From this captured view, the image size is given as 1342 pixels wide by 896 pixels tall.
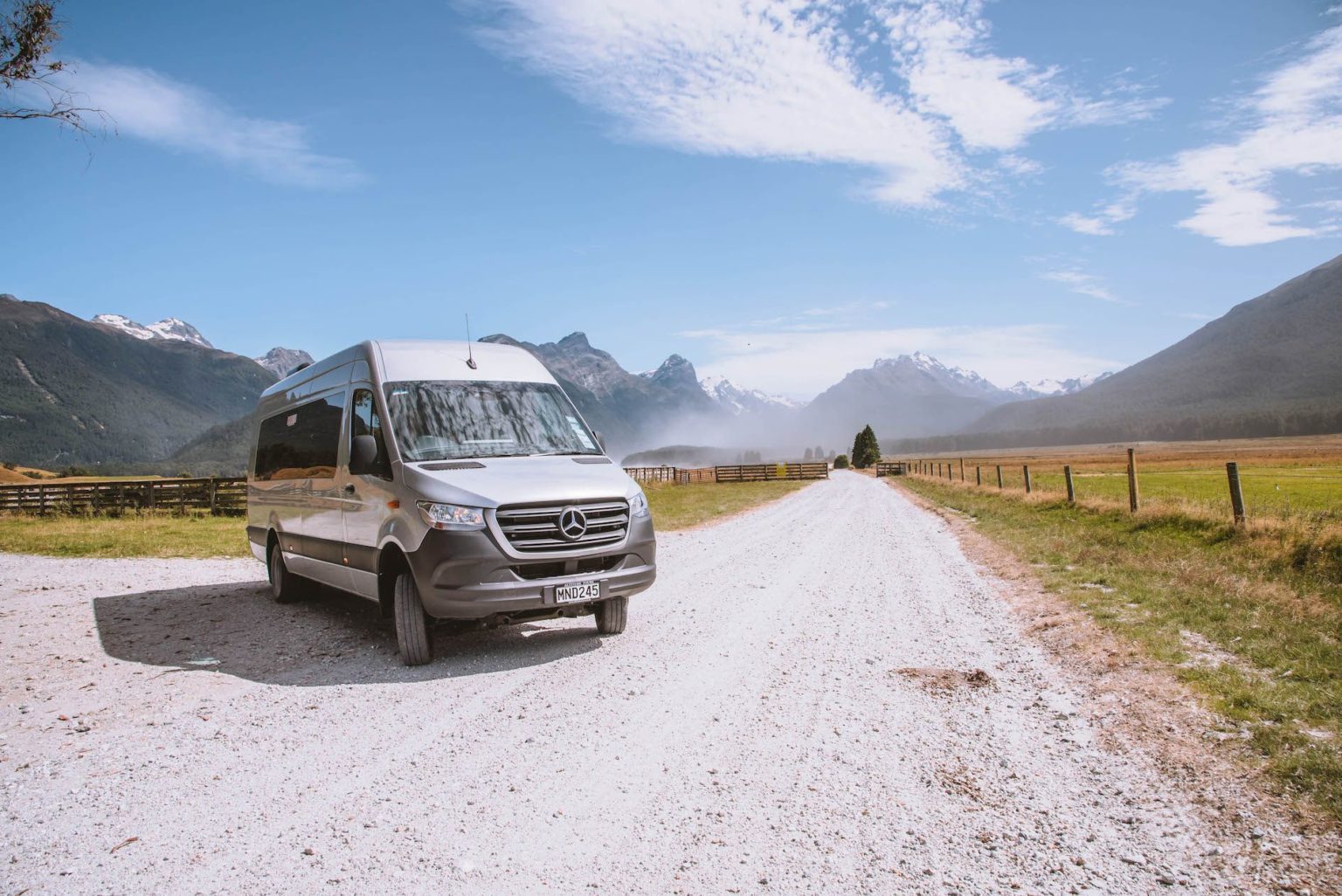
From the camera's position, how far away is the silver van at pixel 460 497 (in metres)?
6.20

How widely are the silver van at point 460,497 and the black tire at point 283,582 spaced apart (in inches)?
35.9

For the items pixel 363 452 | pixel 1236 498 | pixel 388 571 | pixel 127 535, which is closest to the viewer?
pixel 363 452

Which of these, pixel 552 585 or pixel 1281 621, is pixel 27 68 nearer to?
pixel 552 585

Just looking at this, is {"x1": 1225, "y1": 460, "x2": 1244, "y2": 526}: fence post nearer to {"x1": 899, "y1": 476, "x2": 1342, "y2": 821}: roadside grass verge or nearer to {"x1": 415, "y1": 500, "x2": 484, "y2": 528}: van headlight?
{"x1": 899, "y1": 476, "x2": 1342, "y2": 821}: roadside grass verge

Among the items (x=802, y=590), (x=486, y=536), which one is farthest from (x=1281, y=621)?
(x=486, y=536)

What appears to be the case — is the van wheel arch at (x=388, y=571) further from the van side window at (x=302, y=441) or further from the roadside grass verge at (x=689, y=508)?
the roadside grass verge at (x=689, y=508)

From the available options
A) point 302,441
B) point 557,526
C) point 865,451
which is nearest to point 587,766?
point 557,526

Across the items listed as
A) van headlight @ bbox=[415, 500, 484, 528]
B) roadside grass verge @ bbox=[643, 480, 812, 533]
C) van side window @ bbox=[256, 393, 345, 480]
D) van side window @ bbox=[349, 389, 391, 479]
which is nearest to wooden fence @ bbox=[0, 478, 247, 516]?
roadside grass verge @ bbox=[643, 480, 812, 533]

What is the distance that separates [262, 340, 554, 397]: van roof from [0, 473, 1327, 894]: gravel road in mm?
2743

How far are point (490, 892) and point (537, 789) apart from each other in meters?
0.98

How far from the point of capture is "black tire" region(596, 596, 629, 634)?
739 cm

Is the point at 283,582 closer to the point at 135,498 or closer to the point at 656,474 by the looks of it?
the point at 135,498

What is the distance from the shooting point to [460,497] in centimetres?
623

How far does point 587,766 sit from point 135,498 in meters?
34.2
